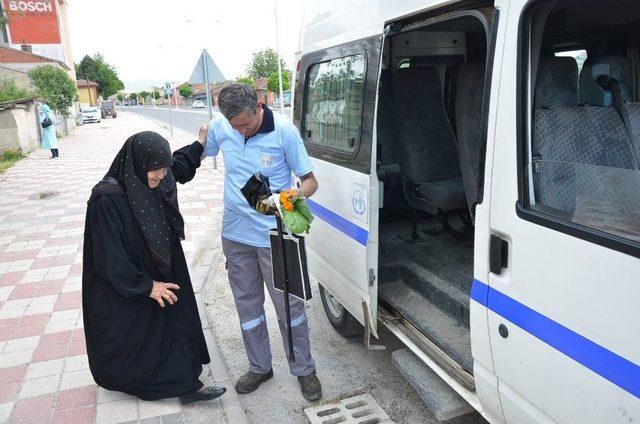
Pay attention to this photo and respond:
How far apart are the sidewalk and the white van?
1.44 metres

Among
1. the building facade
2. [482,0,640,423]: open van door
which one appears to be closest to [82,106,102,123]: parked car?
the building facade

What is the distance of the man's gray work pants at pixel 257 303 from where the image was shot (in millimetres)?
3100

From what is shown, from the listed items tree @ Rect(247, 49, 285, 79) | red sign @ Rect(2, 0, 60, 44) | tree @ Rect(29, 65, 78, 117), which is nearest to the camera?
tree @ Rect(29, 65, 78, 117)

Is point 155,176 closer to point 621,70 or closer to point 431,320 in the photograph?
point 431,320

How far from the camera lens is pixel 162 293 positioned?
2.75 metres

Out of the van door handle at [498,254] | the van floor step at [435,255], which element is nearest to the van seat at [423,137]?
the van floor step at [435,255]

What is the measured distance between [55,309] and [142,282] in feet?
7.24

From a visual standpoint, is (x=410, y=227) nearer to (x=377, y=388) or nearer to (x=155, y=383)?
(x=377, y=388)

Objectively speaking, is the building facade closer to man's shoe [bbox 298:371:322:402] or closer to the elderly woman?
the elderly woman

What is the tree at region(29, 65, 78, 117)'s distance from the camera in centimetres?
2495

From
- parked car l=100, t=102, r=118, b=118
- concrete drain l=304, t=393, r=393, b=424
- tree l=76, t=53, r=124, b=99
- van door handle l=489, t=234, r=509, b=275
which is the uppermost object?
tree l=76, t=53, r=124, b=99

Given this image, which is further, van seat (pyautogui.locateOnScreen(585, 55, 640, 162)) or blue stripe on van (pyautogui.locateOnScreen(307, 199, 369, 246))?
blue stripe on van (pyautogui.locateOnScreen(307, 199, 369, 246))

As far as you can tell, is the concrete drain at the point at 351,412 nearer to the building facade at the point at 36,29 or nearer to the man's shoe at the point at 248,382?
the man's shoe at the point at 248,382

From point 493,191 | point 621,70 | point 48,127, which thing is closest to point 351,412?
point 493,191
